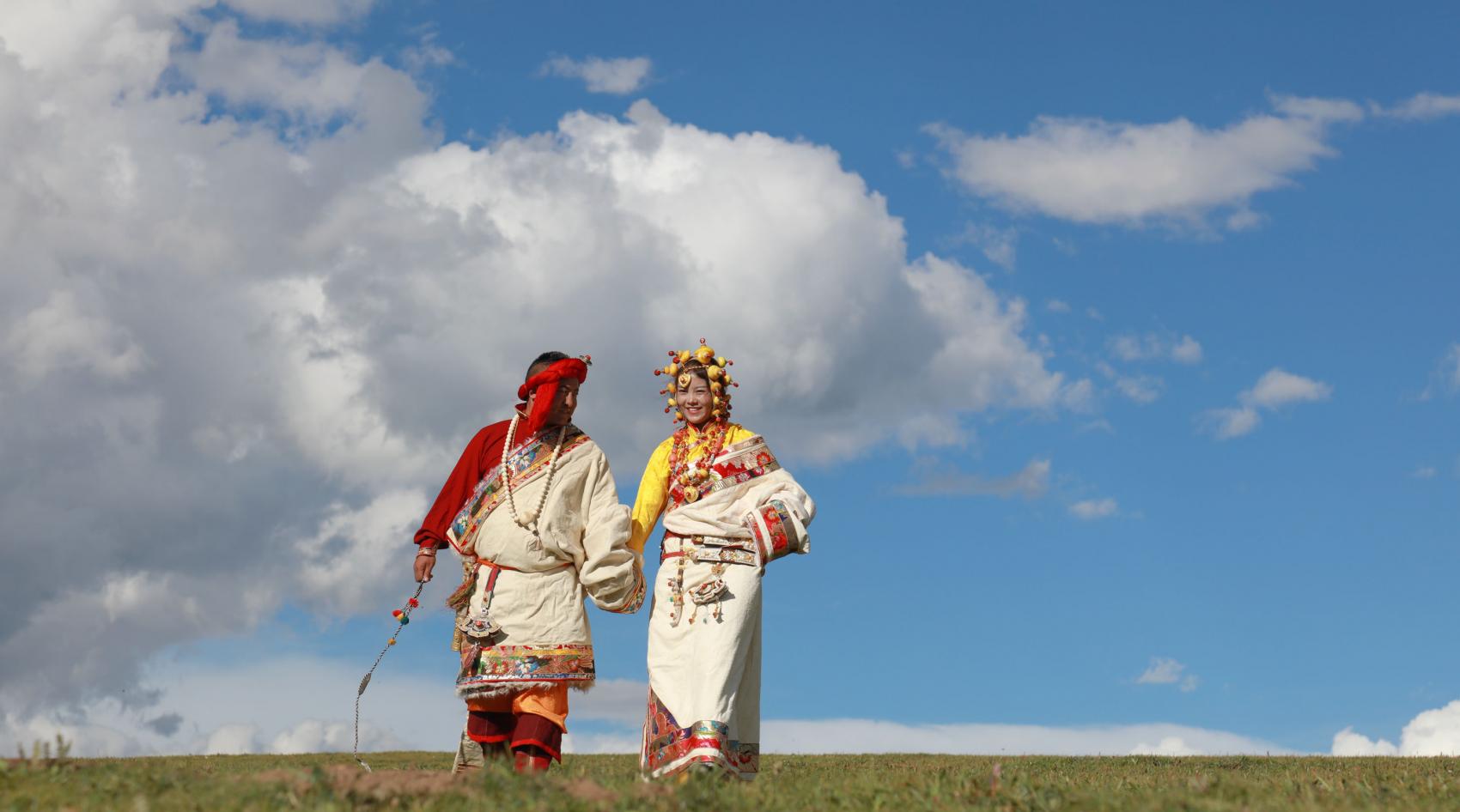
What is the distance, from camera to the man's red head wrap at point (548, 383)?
9305mm

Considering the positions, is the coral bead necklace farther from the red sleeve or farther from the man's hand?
the man's hand

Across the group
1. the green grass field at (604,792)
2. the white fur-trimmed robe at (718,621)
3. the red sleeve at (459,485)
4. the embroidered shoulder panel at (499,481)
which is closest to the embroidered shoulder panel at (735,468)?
the white fur-trimmed robe at (718,621)

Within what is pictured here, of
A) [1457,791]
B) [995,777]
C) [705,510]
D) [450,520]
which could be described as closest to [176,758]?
[450,520]

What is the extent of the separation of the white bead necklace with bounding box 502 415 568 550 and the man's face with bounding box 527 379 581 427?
2.4 inches

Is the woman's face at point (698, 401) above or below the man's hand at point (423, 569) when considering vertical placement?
above

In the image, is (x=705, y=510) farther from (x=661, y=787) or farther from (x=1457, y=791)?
(x=1457, y=791)

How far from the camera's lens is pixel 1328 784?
7.75m

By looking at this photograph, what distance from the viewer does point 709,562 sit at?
29.9 feet

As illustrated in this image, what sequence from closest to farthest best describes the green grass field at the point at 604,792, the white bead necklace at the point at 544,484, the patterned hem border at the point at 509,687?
the green grass field at the point at 604,792 < the patterned hem border at the point at 509,687 < the white bead necklace at the point at 544,484

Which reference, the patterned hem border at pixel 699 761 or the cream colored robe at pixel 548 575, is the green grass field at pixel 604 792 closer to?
the patterned hem border at pixel 699 761

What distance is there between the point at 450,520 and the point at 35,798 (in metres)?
3.97

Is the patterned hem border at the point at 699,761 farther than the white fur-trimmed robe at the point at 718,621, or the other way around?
the white fur-trimmed robe at the point at 718,621

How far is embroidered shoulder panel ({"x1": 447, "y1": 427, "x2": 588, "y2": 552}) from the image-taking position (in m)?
9.22

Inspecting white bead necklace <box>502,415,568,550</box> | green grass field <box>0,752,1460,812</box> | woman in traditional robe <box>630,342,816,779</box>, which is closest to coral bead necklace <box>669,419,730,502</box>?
woman in traditional robe <box>630,342,816,779</box>
